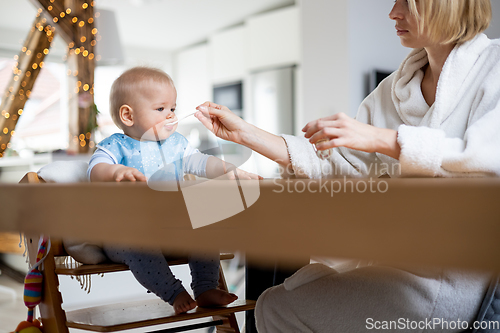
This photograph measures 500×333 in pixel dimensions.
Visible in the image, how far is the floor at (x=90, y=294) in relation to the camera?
1211 mm

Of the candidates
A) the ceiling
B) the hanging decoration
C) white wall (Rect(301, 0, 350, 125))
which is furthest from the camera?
the ceiling

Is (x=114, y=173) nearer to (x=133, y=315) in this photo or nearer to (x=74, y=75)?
(x=133, y=315)

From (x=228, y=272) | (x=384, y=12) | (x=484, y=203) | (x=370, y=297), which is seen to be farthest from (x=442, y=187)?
(x=384, y=12)

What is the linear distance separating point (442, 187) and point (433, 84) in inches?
33.4

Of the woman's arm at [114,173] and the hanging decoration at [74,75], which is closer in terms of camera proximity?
the woman's arm at [114,173]

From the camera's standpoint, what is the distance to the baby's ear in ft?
3.09

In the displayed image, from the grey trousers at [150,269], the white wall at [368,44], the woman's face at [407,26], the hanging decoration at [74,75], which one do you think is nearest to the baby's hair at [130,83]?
the grey trousers at [150,269]

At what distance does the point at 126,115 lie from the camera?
3.11 ft

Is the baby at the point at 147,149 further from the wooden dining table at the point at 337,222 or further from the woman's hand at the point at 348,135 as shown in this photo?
the wooden dining table at the point at 337,222

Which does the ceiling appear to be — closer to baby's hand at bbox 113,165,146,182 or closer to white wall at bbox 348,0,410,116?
white wall at bbox 348,0,410,116

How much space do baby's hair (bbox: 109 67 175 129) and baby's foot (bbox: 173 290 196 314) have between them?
0.45 m

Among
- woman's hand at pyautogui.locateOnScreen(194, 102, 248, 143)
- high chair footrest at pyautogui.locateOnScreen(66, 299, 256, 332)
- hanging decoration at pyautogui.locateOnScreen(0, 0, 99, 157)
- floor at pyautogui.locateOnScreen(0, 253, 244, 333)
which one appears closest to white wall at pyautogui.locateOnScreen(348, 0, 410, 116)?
floor at pyautogui.locateOnScreen(0, 253, 244, 333)

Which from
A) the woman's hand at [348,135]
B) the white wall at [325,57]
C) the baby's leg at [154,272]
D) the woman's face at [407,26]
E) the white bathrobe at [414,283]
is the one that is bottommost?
the baby's leg at [154,272]

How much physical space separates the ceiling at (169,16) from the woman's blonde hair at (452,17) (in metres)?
4.11
